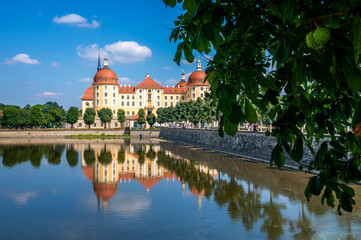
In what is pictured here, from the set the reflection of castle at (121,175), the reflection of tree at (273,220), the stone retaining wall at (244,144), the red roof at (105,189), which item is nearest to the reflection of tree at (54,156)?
the reflection of castle at (121,175)

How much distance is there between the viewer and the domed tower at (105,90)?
86.4 m

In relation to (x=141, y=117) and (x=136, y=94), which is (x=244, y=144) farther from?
(x=136, y=94)

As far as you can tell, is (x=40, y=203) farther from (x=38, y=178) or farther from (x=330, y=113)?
(x=330, y=113)

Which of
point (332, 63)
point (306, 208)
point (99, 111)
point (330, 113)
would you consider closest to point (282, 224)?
point (306, 208)

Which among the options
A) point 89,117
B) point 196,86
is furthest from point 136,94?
point 196,86

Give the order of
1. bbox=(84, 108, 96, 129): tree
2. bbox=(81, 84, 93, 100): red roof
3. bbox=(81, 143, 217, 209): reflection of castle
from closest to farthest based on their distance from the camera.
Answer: bbox=(81, 143, 217, 209): reflection of castle, bbox=(84, 108, 96, 129): tree, bbox=(81, 84, 93, 100): red roof

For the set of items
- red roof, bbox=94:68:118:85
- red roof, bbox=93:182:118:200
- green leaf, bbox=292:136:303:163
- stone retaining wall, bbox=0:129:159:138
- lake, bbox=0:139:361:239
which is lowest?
red roof, bbox=93:182:118:200

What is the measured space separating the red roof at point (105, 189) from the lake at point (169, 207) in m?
0.05

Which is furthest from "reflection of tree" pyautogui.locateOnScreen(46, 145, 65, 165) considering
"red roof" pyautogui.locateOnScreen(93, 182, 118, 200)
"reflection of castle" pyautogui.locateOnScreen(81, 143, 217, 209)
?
"red roof" pyautogui.locateOnScreen(93, 182, 118, 200)

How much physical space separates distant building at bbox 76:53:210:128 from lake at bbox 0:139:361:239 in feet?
219

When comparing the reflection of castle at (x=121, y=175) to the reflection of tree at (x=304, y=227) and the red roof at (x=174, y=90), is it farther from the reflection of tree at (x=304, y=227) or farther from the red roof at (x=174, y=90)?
the red roof at (x=174, y=90)

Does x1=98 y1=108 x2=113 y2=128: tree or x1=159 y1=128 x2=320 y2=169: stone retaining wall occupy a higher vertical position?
x1=98 y1=108 x2=113 y2=128: tree

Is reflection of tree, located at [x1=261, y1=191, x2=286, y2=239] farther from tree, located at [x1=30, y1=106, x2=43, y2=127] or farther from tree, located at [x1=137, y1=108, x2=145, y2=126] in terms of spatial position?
tree, located at [x1=30, y1=106, x2=43, y2=127]

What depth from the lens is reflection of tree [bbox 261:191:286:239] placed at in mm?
8742
